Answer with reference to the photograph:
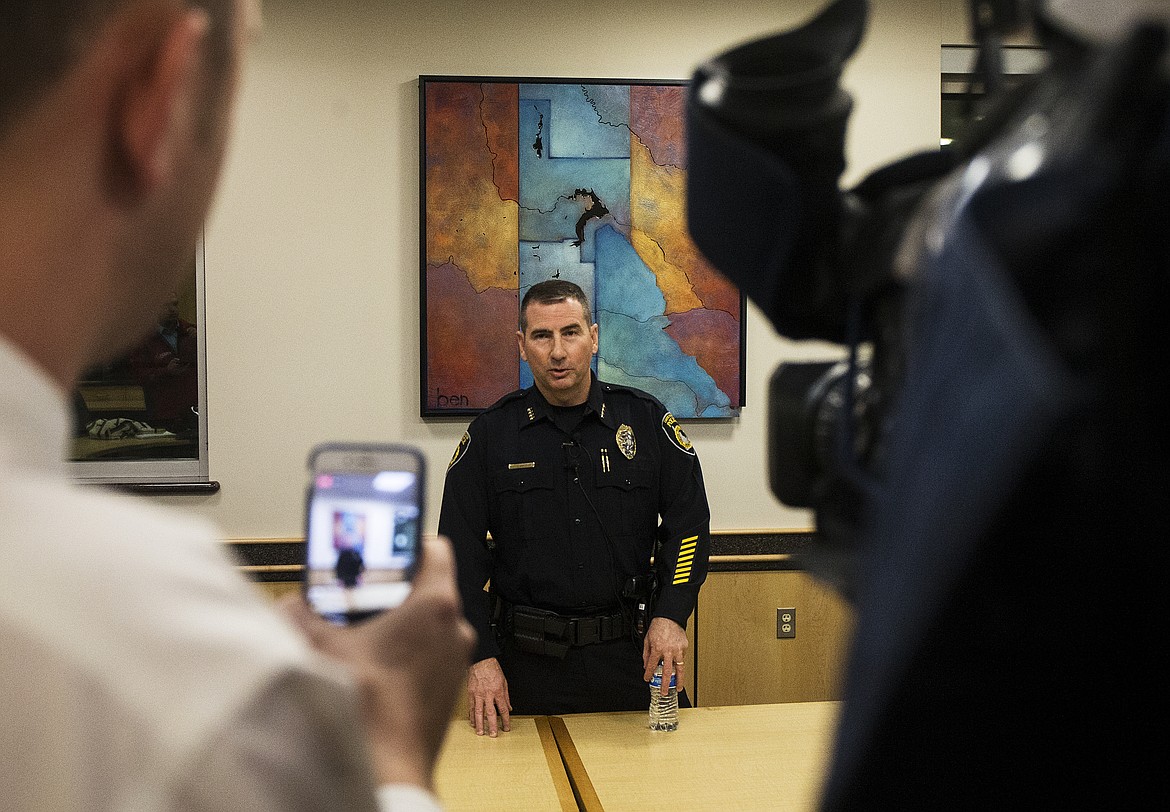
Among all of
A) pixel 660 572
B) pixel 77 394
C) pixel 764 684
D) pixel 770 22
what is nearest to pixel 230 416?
pixel 77 394

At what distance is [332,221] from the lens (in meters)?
3.83

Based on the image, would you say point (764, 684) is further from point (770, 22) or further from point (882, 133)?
point (770, 22)

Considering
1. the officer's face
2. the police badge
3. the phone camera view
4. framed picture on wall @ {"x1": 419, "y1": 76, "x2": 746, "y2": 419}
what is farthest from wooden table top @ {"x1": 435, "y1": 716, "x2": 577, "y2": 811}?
framed picture on wall @ {"x1": 419, "y1": 76, "x2": 746, "y2": 419}

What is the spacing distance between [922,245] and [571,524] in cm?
271

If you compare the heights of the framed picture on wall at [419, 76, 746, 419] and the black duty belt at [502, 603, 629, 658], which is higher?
the framed picture on wall at [419, 76, 746, 419]

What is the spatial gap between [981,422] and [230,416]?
12.4 ft

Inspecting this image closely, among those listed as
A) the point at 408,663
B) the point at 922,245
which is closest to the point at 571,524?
the point at 408,663

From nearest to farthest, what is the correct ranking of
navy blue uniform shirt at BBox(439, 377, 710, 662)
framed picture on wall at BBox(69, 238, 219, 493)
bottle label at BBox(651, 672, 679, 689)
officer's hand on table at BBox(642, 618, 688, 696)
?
bottle label at BBox(651, 672, 679, 689), officer's hand on table at BBox(642, 618, 688, 696), navy blue uniform shirt at BBox(439, 377, 710, 662), framed picture on wall at BBox(69, 238, 219, 493)

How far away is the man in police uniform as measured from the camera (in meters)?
2.96

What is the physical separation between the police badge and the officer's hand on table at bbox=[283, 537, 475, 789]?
2.54 m

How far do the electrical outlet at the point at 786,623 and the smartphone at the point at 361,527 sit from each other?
3374mm

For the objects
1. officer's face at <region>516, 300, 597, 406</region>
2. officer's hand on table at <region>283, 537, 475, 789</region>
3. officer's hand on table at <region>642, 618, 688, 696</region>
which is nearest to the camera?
officer's hand on table at <region>283, 537, 475, 789</region>

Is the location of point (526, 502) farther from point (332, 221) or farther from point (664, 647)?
point (332, 221)

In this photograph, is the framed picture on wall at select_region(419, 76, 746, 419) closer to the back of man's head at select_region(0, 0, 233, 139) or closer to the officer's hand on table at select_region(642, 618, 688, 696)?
the officer's hand on table at select_region(642, 618, 688, 696)
